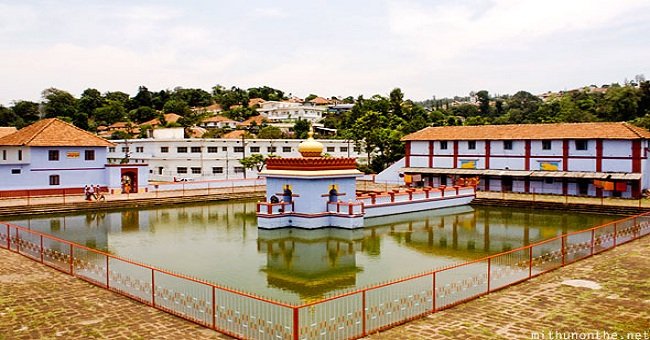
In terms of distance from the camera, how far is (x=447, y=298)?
12.1 metres

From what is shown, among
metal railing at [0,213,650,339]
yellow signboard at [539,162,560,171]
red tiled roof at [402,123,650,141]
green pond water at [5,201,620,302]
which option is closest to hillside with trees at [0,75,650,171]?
red tiled roof at [402,123,650,141]

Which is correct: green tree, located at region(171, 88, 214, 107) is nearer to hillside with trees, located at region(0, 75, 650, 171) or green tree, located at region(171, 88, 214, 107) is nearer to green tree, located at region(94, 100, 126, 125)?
hillside with trees, located at region(0, 75, 650, 171)

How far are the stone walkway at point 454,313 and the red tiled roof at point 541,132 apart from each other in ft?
68.1

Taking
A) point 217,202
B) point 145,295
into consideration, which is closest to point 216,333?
point 145,295

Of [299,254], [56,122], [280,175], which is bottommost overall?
[299,254]

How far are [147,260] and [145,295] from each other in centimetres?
517

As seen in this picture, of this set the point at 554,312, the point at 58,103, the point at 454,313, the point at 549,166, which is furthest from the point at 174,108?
the point at 554,312

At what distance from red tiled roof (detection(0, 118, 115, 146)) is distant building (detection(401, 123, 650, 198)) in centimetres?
2269

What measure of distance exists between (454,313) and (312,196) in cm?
1485

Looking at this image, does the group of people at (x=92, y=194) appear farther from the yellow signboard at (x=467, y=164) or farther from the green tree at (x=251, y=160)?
the yellow signboard at (x=467, y=164)

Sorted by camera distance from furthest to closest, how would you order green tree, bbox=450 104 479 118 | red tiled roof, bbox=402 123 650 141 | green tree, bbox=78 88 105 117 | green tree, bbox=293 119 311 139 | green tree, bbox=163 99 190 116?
green tree, bbox=450 104 479 118 → green tree, bbox=163 99 190 116 → green tree, bbox=78 88 105 117 → green tree, bbox=293 119 311 139 → red tiled roof, bbox=402 123 650 141

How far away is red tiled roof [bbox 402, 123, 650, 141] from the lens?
3218cm

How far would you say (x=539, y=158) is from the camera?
3516 cm

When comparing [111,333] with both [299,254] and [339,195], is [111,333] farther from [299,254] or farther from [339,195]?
[339,195]
